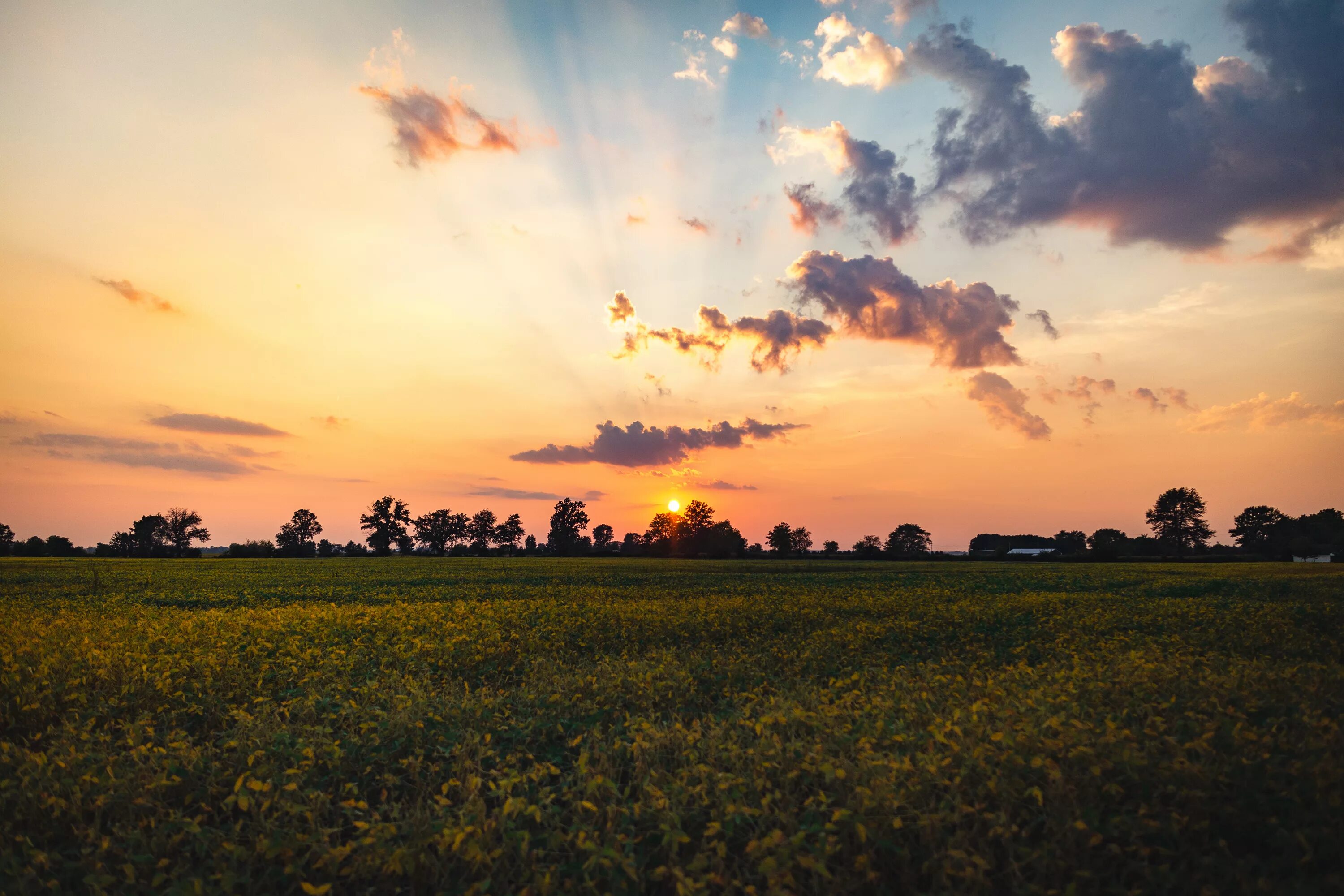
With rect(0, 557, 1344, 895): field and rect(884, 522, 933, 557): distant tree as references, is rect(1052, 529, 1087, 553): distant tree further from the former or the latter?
rect(0, 557, 1344, 895): field

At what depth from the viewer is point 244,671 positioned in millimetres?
11445

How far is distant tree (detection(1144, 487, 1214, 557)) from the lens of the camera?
13438cm

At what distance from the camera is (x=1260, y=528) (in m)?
136

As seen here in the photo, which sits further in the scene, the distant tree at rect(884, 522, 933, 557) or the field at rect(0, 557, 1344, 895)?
the distant tree at rect(884, 522, 933, 557)

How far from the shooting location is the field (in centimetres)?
529

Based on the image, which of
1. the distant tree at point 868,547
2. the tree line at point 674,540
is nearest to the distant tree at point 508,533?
the tree line at point 674,540

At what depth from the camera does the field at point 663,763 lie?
5.29 metres

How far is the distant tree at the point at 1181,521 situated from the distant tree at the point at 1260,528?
922cm

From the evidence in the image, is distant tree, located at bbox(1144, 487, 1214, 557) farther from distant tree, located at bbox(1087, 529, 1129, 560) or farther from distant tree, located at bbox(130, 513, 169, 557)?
distant tree, located at bbox(130, 513, 169, 557)

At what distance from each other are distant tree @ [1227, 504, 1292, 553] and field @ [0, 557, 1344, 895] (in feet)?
527

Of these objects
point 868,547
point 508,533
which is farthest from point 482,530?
point 868,547

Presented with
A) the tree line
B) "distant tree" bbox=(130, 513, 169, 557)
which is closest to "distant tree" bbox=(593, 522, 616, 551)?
the tree line

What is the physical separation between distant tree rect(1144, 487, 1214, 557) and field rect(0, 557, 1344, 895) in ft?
500

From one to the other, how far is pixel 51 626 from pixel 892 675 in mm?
19730
